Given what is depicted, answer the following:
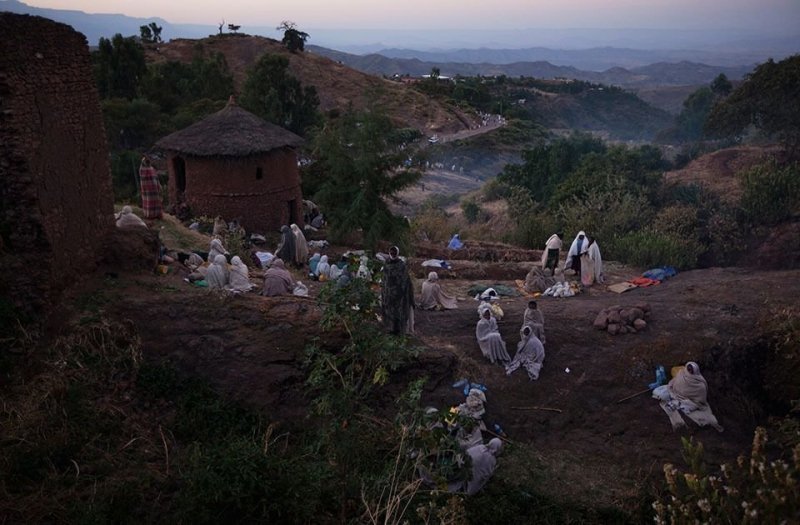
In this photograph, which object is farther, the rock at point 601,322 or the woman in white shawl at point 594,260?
the woman in white shawl at point 594,260

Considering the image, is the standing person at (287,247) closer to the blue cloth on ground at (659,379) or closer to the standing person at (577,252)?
the standing person at (577,252)

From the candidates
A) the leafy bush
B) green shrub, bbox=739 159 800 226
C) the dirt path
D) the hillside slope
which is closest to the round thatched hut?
the dirt path

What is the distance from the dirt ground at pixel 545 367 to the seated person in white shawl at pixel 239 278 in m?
0.86

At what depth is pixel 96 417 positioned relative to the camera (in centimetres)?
663

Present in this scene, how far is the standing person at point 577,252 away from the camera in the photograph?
1282cm

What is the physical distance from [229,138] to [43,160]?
8012 mm

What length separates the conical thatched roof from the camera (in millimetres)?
15172

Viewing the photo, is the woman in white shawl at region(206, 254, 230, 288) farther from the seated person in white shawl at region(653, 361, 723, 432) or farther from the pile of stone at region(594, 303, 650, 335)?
the seated person in white shawl at region(653, 361, 723, 432)

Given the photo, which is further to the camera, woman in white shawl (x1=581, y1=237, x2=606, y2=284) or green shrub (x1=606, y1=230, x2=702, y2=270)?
green shrub (x1=606, y1=230, x2=702, y2=270)

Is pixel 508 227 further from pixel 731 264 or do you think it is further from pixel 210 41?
pixel 210 41

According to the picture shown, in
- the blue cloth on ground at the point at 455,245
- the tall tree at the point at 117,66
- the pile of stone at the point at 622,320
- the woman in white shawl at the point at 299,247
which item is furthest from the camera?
the tall tree at the point at 117,66

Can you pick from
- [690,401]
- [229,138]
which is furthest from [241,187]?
[690,401]

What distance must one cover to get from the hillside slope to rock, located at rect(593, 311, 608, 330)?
3561 cm

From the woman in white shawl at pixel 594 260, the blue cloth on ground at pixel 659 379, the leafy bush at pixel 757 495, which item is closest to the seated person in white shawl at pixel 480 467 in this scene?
the blue cloth on ground at pixel 659 379
